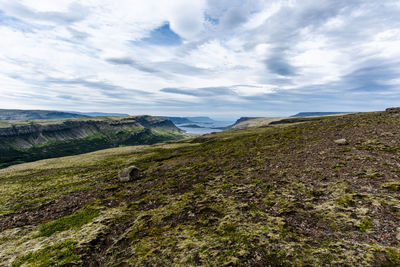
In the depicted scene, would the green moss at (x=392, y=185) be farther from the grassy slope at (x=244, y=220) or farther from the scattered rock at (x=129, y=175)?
the scattered rock at (x=129, y=175)

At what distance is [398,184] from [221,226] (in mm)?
15227

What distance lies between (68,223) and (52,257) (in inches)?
252

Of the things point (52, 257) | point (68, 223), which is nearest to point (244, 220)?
point (52, 257)

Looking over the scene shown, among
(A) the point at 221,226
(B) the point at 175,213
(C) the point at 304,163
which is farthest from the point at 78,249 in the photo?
(C) the point at 304,163

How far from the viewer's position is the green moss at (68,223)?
1698cm

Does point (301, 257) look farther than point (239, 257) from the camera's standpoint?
No

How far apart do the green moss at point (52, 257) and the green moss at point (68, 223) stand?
3.29 metres

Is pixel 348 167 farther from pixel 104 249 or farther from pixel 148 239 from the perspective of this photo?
pixel 104 249

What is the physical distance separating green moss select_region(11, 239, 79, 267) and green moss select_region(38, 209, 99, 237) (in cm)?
329

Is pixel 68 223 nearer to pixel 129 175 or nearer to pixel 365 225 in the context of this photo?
pixel 129 175

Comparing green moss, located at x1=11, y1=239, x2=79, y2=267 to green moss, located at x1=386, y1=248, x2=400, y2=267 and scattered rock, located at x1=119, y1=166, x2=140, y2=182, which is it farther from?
scattered rock, located at x1=119, y1=166, x2=140, y2=182

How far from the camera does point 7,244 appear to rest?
15.7m

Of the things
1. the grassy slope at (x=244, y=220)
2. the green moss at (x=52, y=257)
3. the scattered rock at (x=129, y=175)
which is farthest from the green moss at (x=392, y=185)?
the scattered rock at (x=129, y=175)

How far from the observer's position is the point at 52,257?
40.9ft
